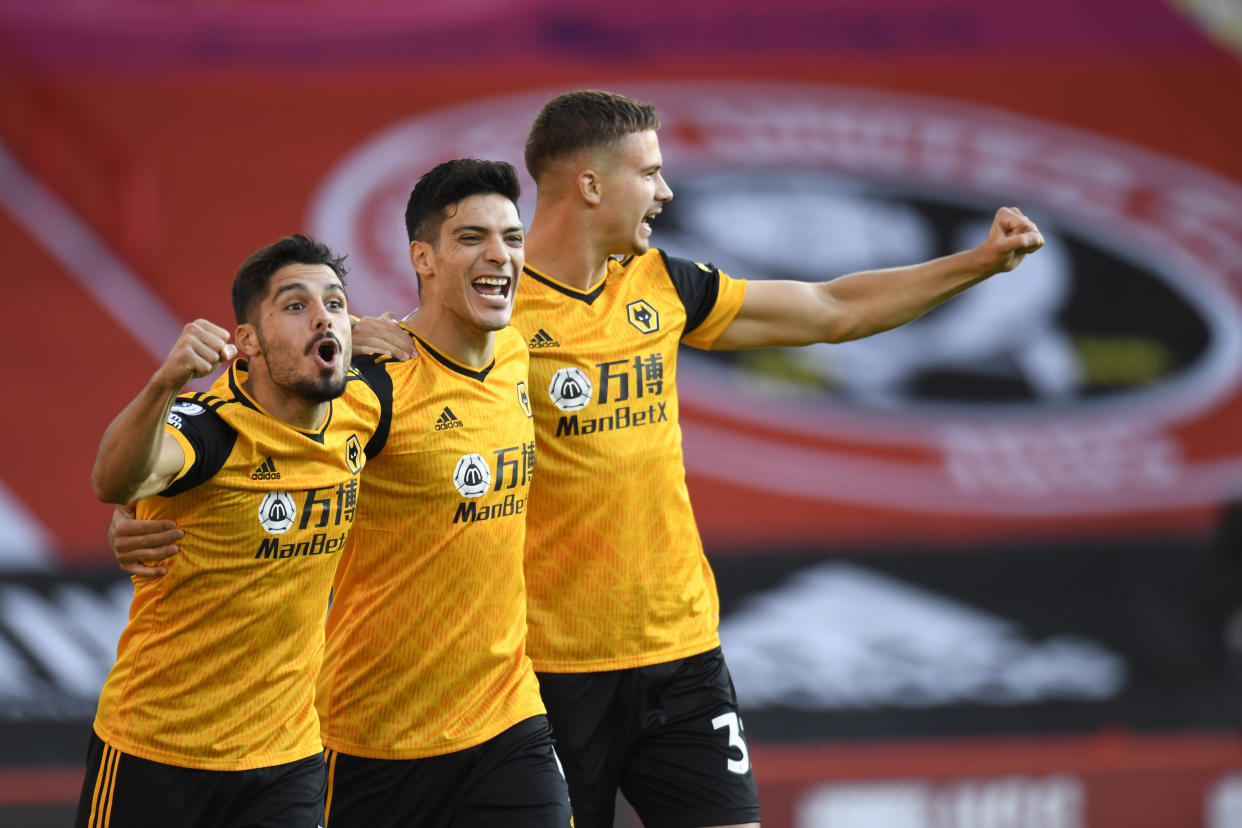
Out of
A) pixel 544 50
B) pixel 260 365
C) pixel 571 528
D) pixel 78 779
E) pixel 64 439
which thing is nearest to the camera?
pixel 260 365

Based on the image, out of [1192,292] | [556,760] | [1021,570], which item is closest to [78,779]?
[556,760]

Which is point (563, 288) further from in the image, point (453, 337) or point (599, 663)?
point (599, 663)

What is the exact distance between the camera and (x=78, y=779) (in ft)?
28.9

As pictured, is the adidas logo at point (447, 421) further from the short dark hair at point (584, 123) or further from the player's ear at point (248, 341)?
the short dark hair at point (584, 123)

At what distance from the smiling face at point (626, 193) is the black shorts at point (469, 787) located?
1561 mm

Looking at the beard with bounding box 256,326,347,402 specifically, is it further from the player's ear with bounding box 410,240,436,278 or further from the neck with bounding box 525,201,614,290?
the neck with bounding box 525,201,614,290

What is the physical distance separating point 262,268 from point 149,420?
74cm

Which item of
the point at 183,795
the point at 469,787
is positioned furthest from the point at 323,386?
the point at 469,787

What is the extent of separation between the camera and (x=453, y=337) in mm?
4723

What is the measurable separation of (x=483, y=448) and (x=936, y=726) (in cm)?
638

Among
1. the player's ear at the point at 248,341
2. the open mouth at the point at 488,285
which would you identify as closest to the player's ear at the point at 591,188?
the open mouth at the point at 488,285

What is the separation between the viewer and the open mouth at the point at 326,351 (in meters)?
4.29

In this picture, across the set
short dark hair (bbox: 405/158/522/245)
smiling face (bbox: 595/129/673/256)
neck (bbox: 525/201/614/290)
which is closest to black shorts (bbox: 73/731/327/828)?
short dark hair (bbox: 405/158/522/245)

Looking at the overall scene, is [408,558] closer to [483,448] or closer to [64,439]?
[483,448]
